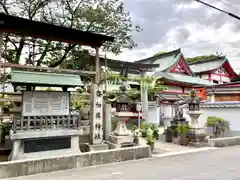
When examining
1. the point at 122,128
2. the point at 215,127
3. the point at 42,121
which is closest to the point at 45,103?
the point at 42,121

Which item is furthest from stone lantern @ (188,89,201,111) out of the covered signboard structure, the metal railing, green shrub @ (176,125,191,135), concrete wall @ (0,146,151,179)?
the metal railing

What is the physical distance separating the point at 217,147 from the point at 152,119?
1073 cm

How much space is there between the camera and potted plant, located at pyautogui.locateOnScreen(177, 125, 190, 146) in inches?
426

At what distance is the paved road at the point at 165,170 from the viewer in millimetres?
5664

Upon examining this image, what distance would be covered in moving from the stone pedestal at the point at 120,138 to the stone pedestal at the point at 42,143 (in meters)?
1.62

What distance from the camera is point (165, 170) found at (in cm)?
636

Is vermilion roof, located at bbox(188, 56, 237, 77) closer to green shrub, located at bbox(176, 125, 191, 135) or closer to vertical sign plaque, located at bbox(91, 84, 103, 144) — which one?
green shrub, located at bbox(176, 125, 191, 135)

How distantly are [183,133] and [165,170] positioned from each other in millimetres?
4957

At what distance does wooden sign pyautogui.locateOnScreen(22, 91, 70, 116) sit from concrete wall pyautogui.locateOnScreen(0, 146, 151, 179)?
1799 millimetres

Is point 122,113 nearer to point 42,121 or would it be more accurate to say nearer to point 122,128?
point 122,128

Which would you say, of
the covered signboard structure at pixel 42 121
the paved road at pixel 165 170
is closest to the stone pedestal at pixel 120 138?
the covered signboard structure at pixel 42 121

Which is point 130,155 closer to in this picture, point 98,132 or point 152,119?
point 98,132

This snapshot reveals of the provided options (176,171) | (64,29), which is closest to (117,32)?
(64,29)

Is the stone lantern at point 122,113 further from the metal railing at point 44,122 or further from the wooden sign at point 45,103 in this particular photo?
the wooden sign at point 45,103
